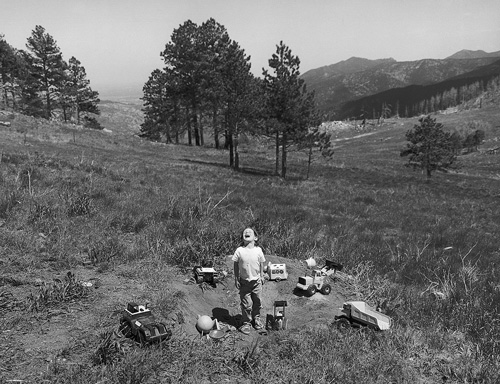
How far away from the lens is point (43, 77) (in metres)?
48.0

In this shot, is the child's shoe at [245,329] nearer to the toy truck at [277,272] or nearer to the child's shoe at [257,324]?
the child's shoe at [257,324]

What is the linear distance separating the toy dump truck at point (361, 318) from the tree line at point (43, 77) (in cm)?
5081

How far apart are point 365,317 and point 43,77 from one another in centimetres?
5590

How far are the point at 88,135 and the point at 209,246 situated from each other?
34457 millimetres

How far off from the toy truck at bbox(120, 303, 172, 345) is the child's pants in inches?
53.4

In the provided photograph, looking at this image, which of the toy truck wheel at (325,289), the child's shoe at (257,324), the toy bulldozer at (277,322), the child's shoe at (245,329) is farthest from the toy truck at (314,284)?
the child's shoe at (245,329)

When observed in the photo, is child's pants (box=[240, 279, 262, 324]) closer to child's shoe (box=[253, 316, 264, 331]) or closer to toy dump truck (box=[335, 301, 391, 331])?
child's shoe (box=[253, 316, 264, 331])

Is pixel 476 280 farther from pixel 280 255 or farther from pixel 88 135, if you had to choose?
pixel 88 135

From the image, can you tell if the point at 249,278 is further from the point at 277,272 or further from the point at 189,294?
the point at 277,272

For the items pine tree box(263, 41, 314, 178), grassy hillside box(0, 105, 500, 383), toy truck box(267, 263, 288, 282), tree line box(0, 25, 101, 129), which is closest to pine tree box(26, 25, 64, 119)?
tree line box(0, 25, 101, 129)

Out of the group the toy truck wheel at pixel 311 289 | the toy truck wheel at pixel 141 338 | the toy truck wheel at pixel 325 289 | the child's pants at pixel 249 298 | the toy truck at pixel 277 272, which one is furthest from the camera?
the toy truck at pixel 277 272

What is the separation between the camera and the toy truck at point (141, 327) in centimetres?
396

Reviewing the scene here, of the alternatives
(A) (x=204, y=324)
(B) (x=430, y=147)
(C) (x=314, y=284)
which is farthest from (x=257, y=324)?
(B) (x=430, y=147)

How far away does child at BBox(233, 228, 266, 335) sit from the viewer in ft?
17.1
